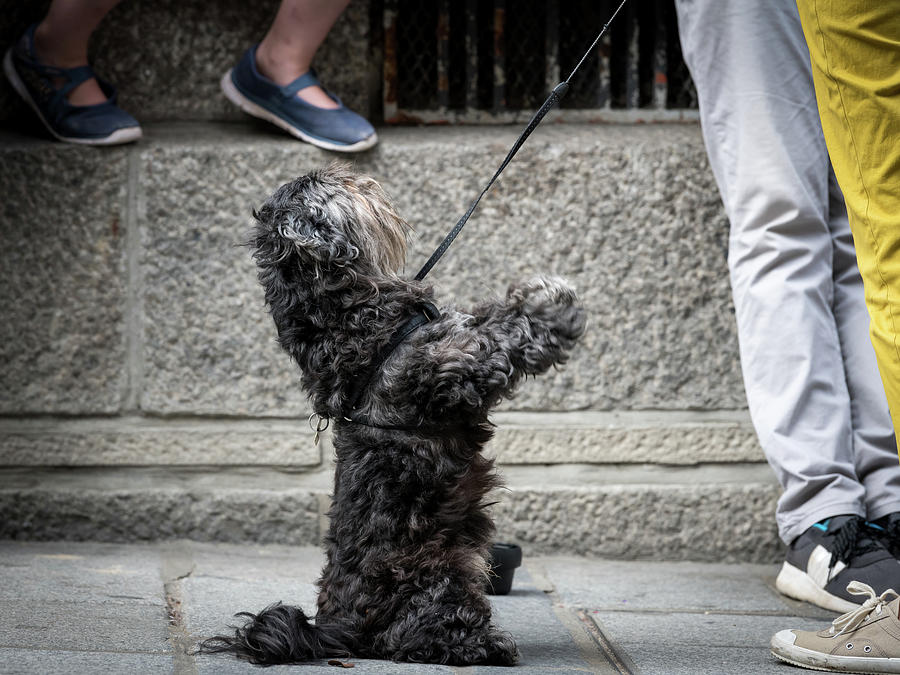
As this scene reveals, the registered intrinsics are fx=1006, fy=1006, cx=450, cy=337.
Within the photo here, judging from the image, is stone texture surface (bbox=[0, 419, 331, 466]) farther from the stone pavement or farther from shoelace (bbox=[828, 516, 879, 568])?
shoelace (bbox=[828, 516, 879, 568])

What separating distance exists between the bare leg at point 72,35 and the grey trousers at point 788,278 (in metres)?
1.94

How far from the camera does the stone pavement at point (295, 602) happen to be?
87.0 inches

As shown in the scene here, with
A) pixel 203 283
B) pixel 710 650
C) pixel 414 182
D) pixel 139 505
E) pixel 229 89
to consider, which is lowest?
pixel 139 505

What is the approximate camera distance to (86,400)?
3.48 metres

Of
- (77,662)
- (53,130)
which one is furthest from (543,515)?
(53,130)

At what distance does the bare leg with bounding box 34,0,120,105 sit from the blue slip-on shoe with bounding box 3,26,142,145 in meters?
0.02

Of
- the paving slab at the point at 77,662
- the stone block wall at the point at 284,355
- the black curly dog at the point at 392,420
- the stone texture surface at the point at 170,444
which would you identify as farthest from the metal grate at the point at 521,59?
the paving slab at the point at 77,662

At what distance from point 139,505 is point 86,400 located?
0.41m

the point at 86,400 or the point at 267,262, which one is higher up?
the point at 267,262

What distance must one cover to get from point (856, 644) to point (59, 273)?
2.71m

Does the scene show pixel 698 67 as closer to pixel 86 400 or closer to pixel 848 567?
pixel 848 567

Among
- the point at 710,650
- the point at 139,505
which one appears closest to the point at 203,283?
the point at 139,505

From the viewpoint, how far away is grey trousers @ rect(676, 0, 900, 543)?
9.62 feet

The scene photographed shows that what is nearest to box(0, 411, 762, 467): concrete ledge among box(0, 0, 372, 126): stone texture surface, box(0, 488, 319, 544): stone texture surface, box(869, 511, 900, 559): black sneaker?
box(0, 488, 319, 544): stone texture surface
